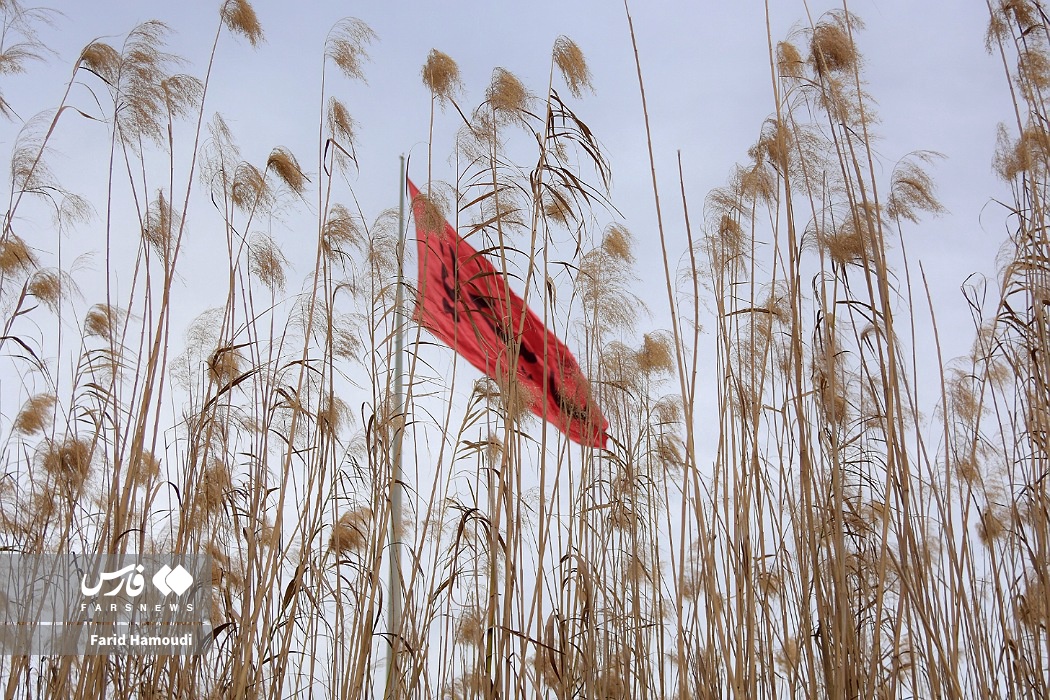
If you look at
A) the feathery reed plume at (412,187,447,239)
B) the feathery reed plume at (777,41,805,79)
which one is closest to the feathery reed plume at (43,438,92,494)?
the feathery reed plume at (412,187,447,239)

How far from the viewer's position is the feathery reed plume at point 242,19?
6.75 ft

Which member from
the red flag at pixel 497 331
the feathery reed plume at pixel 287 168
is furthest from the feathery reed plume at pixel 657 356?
the feathery reed plume at pixel 287 168

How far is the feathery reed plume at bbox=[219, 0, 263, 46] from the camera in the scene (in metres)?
2.06

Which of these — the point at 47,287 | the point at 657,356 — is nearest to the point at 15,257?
the point at 47,287

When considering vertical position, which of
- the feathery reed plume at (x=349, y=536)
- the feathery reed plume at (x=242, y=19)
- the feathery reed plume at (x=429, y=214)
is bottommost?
the feathery reed plume at (x=349, y=536)

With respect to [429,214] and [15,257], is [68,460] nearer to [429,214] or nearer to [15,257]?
[15,257]

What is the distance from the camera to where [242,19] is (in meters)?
2.06

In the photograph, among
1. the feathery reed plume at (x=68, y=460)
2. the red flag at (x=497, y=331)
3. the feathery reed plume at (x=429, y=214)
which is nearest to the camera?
the red flag at (x=497, y=331)

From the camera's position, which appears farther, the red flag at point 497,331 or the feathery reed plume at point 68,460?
the feathery reed plume at point 68,460

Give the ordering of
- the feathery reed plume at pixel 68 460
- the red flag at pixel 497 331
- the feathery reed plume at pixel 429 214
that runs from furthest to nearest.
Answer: the feathery reed plume at pixel 68 460
the feathery reed plume at pixel 429 214
the red flag at pixel 497 331

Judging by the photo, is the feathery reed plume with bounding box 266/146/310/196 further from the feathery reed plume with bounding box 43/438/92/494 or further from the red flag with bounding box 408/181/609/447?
the feathery reed plume with bounding box 43/438/92/494

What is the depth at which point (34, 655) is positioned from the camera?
1958mm

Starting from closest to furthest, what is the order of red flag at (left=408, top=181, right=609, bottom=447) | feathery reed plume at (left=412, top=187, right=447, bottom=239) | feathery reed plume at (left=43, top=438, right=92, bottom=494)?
red flag at (left=408, top=181, right=609, bottom=447) → feathery reed plume at (left=412, top=187, right=447, bottom=239) → feathery reed plume at (left=43, top=438, right=92, bottom=494)

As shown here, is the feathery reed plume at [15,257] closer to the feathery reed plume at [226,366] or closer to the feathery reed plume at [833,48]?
the feathery reed plume at [226,366]
